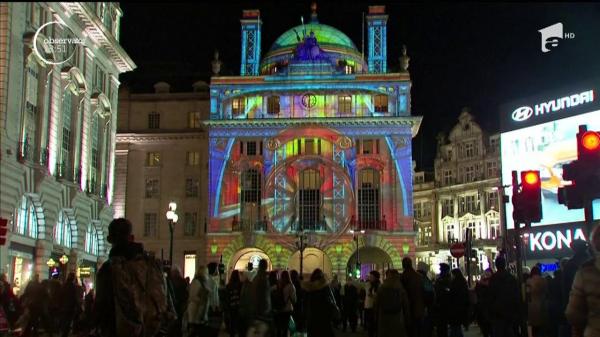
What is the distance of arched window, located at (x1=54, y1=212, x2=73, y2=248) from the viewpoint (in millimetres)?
39969

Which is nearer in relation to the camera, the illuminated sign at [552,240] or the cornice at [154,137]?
the illuminated sign at [552,240]

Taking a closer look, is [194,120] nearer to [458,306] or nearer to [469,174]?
[469,174]

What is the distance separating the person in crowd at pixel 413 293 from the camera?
51.4ft

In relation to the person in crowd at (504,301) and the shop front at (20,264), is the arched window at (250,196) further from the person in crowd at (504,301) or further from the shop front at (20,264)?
the person in crowd at (504,301)

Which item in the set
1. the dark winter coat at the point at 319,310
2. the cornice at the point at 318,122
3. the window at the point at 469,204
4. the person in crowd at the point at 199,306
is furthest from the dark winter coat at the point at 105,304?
the window at the point at 469,204

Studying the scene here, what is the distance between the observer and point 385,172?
65.9 m

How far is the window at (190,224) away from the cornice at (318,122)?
8382mm

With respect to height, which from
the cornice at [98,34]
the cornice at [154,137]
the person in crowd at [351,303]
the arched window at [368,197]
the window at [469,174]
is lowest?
the person in crowd at [351,303]

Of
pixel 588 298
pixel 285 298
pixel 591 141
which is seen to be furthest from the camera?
pixel 285 298

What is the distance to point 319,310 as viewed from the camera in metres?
15.2

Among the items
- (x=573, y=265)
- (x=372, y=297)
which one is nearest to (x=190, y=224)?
(x=372, y=297)

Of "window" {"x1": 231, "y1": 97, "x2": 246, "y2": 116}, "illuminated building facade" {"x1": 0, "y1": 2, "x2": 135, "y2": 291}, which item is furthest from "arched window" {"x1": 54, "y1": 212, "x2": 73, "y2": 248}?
"window" {"x1": 231, "y1": 97, "x2": 246, "y2": 116}

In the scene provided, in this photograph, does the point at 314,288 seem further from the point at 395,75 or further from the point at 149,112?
the point at 149,112

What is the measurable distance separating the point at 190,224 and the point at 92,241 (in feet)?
77.9
